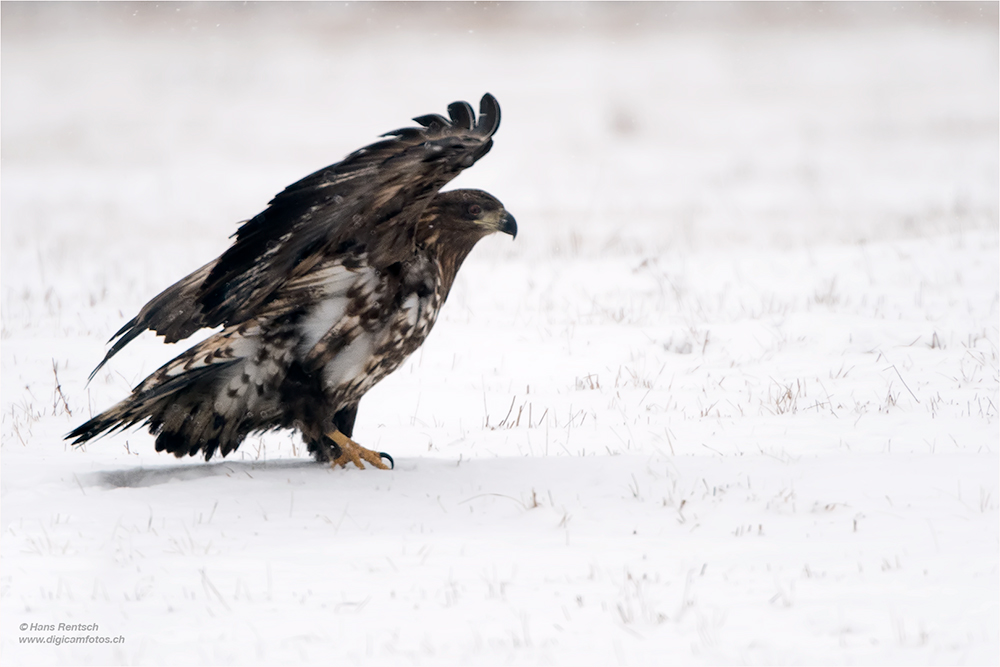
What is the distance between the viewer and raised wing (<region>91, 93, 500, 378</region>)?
4652mm

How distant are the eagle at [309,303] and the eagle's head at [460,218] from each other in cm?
1

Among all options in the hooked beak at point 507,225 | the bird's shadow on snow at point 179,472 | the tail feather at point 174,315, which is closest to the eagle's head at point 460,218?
the hooked beak at point 507,225

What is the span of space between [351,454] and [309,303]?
87 centimetres

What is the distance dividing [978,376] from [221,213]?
15552 millimetres

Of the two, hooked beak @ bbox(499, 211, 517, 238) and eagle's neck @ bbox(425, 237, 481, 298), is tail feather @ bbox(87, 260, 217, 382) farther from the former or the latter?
hooked beak @ bbox(499, 211, 517, 238)

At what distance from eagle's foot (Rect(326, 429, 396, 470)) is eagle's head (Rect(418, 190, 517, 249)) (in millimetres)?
1116

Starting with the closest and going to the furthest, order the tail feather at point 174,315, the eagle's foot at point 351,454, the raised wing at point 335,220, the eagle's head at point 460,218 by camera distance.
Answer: the raised wing at point 335,220, the tail feather at point 174,315, the eagle's head at point 460,218, the eagle's foot at point 351,454

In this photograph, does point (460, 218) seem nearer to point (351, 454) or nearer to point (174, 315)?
point (351, 454)

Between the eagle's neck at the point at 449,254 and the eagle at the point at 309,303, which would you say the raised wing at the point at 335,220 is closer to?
the eagle at the point at 309,303

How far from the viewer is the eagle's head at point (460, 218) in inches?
201

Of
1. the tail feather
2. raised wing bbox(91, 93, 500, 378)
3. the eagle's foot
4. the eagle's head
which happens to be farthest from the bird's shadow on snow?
the eagle's head

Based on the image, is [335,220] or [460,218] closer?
[335,220]

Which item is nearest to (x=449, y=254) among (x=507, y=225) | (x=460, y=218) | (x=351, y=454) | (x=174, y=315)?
(x=460, y=218)

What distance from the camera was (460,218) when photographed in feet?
16.9
